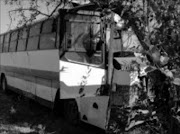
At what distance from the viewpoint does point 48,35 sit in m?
9.20

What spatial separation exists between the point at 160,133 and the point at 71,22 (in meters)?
4.48

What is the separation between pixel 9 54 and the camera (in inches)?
580

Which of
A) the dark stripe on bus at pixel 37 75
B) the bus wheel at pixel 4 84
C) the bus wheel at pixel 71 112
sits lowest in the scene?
the bus wheel at pixel 4 84

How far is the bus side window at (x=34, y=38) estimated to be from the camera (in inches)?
405

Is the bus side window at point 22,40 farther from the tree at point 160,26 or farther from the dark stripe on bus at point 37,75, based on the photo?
the tree at point 160,26

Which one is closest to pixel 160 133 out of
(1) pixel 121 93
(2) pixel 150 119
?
(2) pixel 150 119

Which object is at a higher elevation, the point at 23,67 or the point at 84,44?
the point at 84,44

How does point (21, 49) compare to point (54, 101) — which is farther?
point (21, 49)

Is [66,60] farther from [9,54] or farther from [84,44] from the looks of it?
[9,54]

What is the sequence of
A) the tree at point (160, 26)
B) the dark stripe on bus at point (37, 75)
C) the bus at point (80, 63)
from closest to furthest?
the tree at point (160, 26), the bus at point (80, 63), the dark stripe on bus at point (37, 75)

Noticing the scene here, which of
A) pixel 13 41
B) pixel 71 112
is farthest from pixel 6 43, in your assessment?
pixel 71 112

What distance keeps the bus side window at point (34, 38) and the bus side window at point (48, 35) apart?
0.49 metres

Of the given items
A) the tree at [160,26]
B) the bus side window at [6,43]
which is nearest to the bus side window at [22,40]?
the bus side window at [6,43]

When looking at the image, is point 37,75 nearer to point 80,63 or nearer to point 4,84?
point 80,63
